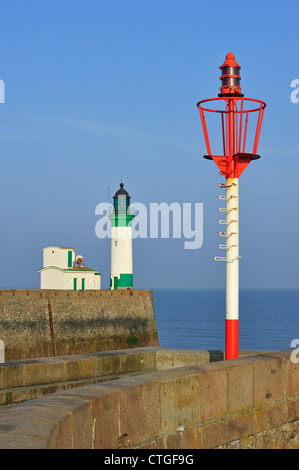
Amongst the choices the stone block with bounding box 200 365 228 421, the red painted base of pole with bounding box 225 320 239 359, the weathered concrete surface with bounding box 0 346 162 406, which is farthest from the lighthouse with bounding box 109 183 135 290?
the stone block with bounding box 200 365 228 421

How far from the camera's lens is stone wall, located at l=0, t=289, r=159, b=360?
1805 cm

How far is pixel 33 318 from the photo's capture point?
60.6 ft

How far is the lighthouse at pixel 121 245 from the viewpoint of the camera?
94.4 feet

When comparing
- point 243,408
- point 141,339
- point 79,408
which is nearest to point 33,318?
point 141,339

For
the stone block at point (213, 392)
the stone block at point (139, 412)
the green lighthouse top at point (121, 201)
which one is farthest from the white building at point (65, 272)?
the stone block at point (139, 412)

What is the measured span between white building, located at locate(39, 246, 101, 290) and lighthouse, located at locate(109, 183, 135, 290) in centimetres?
153

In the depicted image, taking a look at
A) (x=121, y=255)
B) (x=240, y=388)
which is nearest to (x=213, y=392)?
(x=240, y=388)

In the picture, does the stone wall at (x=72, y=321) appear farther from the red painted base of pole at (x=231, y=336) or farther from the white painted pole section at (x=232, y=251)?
the white painted pole section at (x=232, y=251)

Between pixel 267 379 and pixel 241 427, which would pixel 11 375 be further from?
pixel 267 379

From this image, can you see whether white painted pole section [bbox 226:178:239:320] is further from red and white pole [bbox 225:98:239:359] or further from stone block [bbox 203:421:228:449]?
stone block [bbox 203:421:228:449]

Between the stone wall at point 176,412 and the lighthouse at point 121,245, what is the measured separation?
19418 mm

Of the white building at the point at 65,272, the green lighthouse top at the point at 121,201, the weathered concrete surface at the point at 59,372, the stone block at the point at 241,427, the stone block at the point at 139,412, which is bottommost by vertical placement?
the stone block at the point at 241,427
